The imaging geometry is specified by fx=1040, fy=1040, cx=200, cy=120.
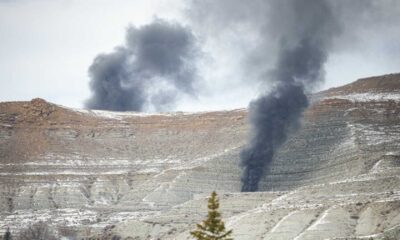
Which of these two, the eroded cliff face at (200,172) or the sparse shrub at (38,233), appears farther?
the sparse shrub at (38,233)

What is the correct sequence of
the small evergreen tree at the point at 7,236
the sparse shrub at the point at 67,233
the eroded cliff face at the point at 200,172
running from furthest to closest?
the sparse shrub at the point at 67,233, the small evergreen tree at the point at 7,236, the eroded cliff face at the point at 200,172

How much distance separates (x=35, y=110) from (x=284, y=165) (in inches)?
2291

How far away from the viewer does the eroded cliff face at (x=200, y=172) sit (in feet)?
403

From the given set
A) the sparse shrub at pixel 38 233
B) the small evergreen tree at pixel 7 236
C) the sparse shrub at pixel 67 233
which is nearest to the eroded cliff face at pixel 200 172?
the sparse shrub at pixel 67 233

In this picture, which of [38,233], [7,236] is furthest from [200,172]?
[7,236]

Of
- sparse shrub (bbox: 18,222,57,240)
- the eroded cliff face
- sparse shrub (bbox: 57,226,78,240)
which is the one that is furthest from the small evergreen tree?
sparse shrub (bbox: 57,226,78,240)

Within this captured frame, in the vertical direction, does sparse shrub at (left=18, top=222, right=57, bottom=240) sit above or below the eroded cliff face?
below

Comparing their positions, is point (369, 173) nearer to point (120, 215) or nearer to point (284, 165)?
point (284, 165)

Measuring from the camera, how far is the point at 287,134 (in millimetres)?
170250

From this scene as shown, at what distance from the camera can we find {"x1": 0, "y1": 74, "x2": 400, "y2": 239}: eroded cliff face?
123 m

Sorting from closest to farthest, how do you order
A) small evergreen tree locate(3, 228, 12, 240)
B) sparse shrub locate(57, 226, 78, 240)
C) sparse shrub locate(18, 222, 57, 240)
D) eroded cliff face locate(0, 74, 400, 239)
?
1. eroded cliff face locate(0, 74, 400, 239)
2. small evergreen tree locate(3, 228, 12, 240)
3. sparse shrub locate(57, 226, 78, 240)
4. sparse shrub locate(18, 222, 57, 240)

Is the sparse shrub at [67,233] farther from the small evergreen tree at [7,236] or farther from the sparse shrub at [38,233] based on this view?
the small evergreen tree at [7,236]

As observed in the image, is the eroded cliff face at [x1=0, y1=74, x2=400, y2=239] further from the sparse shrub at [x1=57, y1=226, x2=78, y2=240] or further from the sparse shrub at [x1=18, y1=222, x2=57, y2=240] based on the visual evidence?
the sparse shrub at [x1=18, y1=222, x2=57, y2=240]

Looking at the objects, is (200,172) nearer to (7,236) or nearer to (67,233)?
(67,233)
